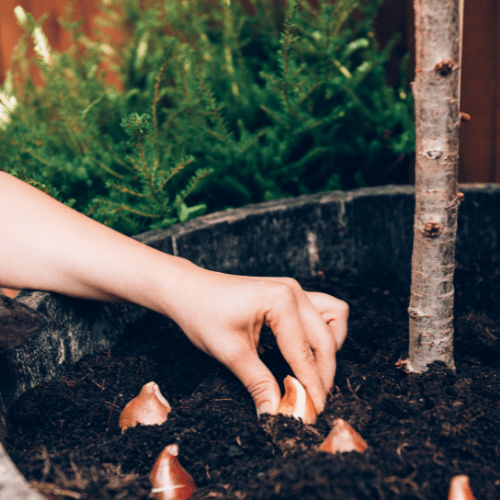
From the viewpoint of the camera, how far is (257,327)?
0.93 m

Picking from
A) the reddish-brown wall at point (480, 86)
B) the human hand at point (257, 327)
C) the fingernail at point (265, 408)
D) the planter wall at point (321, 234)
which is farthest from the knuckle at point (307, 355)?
the reddish-brown wall at point (480, 86)

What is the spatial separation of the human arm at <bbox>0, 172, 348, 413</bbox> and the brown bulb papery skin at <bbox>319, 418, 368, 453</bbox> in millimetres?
134

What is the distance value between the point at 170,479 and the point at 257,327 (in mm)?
317

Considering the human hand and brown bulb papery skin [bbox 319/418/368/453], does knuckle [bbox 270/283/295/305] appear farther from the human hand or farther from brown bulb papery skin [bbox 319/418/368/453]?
brown bulb papery skin [bbox 319/418/368/453]

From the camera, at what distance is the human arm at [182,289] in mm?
909

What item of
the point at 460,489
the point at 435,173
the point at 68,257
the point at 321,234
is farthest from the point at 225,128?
the point at 460,489

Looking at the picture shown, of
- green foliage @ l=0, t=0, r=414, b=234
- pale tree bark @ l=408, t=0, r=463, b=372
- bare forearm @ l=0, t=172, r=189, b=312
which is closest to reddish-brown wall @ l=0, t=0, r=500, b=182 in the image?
green foliage @ l=0, t=0, r=414, b=234

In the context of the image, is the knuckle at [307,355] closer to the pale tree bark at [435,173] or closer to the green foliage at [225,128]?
the pale tree bark at [435,173]

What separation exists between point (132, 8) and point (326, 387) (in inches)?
102

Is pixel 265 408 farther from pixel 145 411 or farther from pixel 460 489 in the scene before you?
pixel 460 489

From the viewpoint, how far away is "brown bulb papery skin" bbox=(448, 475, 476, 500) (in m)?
0.63

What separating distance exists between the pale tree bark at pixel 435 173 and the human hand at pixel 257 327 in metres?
0.20

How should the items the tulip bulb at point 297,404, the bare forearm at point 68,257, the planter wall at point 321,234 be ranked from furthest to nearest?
1. the planter wall at point 321,234
2. the bare forearm at point 68,257
3. the tulip bulb at point 297,404

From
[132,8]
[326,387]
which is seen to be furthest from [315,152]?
[132,8]
